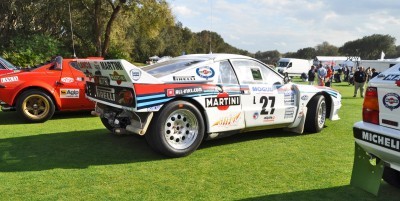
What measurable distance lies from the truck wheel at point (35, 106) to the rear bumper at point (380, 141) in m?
6.64

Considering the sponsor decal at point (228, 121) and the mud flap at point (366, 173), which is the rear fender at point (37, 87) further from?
the mud flap at point (366, 173)

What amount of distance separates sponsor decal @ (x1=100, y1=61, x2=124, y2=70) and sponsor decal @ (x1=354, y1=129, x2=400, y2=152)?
9.79ft

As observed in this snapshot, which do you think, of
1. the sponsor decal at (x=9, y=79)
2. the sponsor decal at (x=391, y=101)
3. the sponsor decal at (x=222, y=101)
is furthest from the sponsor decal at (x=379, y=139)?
the sponsor decal at (x=9, y=79)

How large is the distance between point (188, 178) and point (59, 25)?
1085 inches

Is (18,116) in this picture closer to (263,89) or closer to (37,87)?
(37,87)

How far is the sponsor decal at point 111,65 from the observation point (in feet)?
15.4

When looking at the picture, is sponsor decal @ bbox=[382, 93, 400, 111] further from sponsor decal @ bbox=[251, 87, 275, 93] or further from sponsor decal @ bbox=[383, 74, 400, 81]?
sponsor decal @ bbox=[251, 87, 275, 93]

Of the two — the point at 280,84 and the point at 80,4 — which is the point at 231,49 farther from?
the point at 280,84

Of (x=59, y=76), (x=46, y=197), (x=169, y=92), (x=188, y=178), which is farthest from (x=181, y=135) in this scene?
(x=59, y=76)

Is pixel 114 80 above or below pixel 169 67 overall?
below

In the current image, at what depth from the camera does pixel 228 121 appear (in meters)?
5.65

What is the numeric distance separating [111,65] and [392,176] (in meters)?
3.77

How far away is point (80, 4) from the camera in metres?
24.4

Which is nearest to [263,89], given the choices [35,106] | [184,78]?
[184,78]
